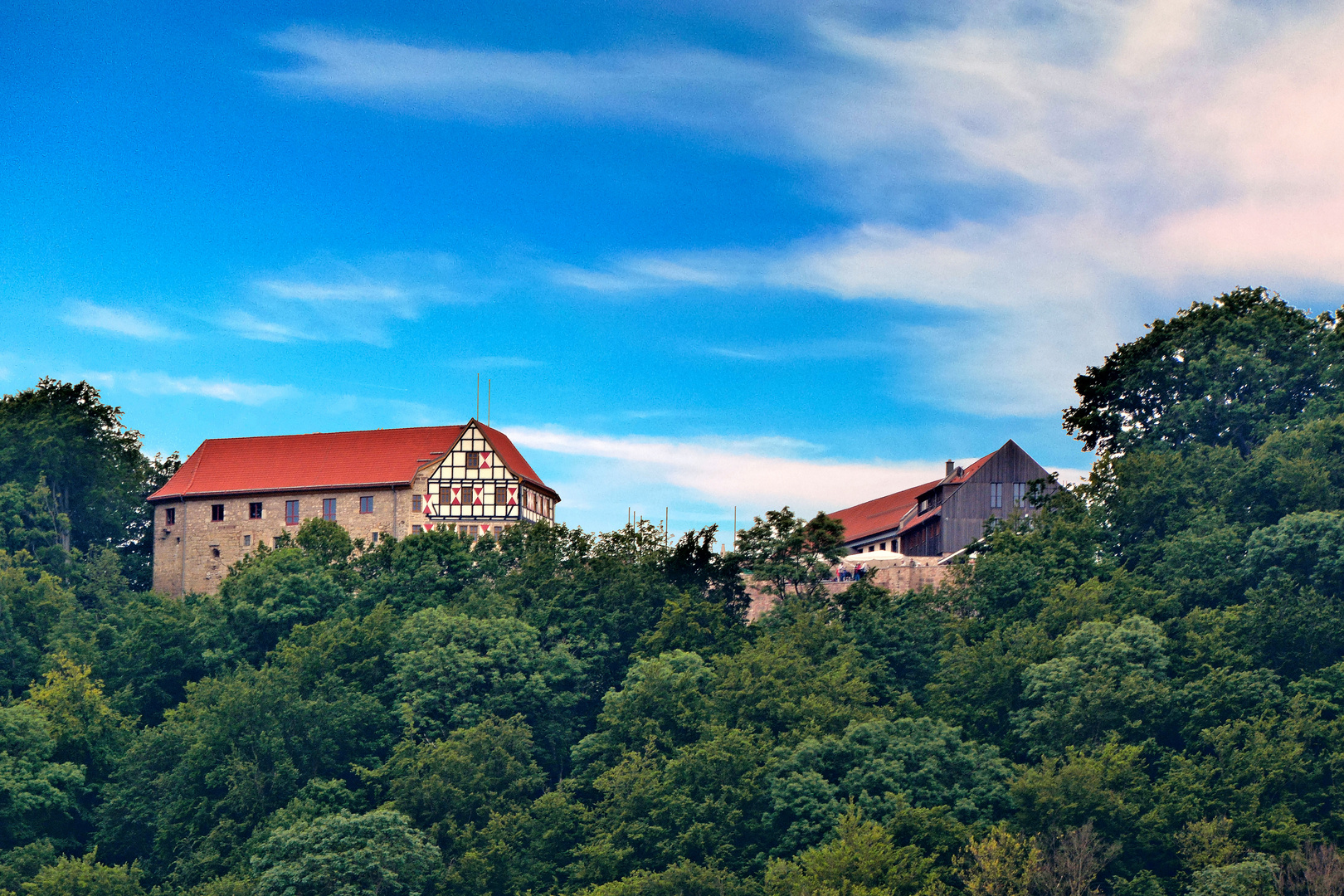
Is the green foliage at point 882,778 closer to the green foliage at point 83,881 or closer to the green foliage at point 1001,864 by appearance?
the green foliage at point 1001,864

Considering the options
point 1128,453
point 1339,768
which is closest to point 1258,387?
point 1128,453

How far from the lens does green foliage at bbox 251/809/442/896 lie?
1597 inches

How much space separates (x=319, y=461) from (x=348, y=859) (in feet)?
93.0

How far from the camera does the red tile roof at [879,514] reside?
6681cm

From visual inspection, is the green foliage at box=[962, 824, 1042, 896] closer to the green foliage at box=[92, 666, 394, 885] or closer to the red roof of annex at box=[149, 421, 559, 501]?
the green foliage at box=[92, 666, 394, 885]

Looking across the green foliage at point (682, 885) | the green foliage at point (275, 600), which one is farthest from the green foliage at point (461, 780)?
the green foliage at point (275, 600)

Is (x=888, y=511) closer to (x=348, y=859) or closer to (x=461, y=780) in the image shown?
(x=461, y=780)

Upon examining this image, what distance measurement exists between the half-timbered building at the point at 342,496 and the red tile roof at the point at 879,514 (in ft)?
49.9

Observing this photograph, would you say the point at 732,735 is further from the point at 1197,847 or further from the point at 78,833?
the point at 78,833

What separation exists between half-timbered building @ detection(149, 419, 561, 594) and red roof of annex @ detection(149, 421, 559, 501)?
0.07 m

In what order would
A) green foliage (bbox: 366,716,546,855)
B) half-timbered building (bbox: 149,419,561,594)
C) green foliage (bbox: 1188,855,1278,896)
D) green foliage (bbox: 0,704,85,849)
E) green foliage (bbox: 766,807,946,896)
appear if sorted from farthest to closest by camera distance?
1. half-timbered building (bbox: 149,419,561,594)
2. green foliage (bbox: 0,704,85,849)
3. green foliage (bbox: 366,716,546,855)
4. green foliage (bbox: 1188,855,1278,896)
5. green foliage (bbox: 766,807,946,896)

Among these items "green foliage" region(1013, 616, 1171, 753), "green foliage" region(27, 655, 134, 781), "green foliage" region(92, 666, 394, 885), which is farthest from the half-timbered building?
"green foliage" region(1013, 616, 1171, 753)

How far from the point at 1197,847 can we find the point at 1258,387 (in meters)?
20.4

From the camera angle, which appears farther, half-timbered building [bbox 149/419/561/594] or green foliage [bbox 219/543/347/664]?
half-timbered building [bbox 149/419/561/594]
